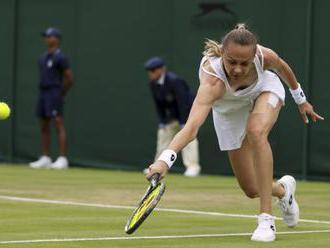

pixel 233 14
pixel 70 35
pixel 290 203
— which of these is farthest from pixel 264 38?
pixel 290 203

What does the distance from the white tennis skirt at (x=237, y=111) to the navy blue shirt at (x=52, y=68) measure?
9.63 meters

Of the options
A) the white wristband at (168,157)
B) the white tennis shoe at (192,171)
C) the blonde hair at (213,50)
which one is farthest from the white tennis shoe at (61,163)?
the white wristband at (168,157)

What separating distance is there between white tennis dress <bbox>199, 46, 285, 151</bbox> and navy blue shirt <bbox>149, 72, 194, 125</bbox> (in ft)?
26.3

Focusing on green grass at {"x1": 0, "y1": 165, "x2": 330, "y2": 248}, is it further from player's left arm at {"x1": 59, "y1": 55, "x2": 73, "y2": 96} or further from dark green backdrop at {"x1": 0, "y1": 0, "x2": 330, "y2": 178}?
player's left arm at {"x1": 59, "y1": 55, "x2": 73, "y2": 96}

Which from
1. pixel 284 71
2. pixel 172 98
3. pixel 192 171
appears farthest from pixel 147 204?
pixel 192 171

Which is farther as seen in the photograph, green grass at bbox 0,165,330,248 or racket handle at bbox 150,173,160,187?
green grass at bbox 0,165,330,248

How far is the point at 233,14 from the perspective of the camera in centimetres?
1673

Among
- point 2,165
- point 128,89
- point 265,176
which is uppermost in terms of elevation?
point 265,176

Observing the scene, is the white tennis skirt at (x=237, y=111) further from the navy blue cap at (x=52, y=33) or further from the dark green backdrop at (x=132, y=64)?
the navy blue cap at (x=52, y=33)

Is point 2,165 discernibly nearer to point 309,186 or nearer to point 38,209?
point 309,186

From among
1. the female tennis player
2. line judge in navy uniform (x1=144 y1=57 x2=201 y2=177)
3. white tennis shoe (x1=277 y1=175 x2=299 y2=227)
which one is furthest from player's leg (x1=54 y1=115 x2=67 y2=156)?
the female tennis player

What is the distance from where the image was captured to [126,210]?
410 inches

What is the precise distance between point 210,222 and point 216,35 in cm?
790

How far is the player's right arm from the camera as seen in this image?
7.49 m
